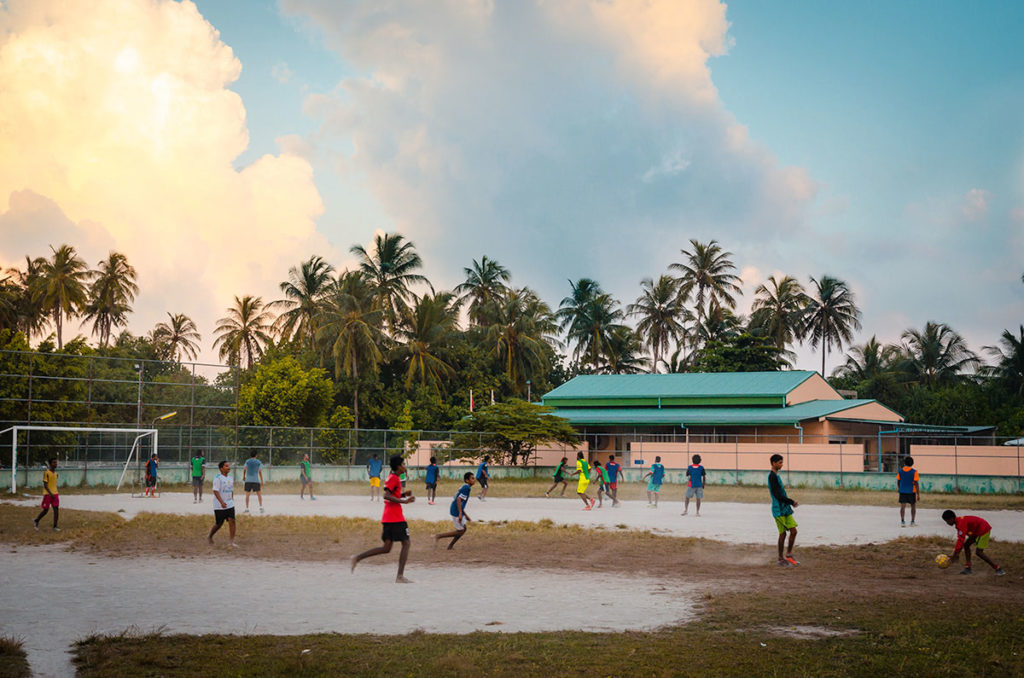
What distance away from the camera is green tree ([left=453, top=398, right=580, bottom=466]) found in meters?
48.4

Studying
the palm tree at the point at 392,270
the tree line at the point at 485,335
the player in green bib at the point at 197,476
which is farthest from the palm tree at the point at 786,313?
the player in green bib at the point at 197,476

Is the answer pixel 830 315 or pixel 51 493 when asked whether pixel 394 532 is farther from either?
pixel 830 315

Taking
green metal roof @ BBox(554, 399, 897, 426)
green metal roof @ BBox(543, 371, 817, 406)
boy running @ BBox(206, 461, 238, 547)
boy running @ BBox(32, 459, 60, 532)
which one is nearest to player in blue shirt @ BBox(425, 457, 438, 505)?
boy running @ BBox(32, 459, 60, 532)

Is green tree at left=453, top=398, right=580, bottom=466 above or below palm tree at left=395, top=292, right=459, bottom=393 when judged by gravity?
below

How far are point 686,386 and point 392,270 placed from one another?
21.8 meters

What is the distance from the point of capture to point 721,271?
236 feet

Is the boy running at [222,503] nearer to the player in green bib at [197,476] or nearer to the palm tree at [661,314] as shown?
the player in green bib at [197,476]

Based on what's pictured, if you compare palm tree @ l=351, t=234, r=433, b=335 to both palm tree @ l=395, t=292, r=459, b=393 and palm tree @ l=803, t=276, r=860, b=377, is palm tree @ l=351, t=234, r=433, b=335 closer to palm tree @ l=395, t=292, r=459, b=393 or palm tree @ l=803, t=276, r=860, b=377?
palm tree @ l=395, t=292, r=459, b=393

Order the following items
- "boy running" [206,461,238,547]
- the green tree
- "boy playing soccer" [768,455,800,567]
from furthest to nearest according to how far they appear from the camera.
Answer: the green tree < "boy running" [206,461,238,547] < "boy playing soccer" [768,455,800,567]

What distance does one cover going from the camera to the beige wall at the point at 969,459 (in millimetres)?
40312

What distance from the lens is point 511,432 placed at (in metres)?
48.5

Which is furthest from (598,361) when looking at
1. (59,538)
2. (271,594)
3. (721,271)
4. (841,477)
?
(271,594)

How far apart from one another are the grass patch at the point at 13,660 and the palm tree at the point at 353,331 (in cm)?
4771

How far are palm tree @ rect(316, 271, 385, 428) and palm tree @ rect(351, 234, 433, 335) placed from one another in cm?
193
